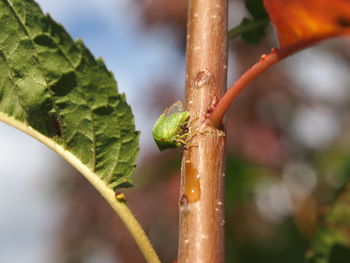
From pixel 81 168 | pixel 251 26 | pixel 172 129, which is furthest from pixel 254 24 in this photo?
pixel 81 168

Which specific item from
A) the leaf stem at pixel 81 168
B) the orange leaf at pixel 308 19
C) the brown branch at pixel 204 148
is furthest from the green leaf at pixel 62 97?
the orange leaf at pixel 308 19

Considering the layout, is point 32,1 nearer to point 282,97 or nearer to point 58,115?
point 58,115

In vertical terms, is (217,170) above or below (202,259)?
above

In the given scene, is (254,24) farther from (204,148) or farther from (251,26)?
(204,148)

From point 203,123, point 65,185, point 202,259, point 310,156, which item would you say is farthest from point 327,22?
point 65,185

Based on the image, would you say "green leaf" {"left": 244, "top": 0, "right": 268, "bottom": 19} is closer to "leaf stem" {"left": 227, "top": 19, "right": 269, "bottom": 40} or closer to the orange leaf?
"leaf stem" {"left": 227, "top": 19, "right": 269, "bottom": 40}

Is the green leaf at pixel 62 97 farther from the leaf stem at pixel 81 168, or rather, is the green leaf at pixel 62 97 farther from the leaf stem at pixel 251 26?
the leaf stem at pixel 251 26
